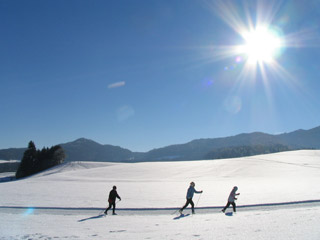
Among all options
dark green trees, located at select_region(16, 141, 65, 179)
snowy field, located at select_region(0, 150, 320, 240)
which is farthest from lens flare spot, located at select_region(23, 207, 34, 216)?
dark green trees, located at select_region(16, 141, 65, 179)

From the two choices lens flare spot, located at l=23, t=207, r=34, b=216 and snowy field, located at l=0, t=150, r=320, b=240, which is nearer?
snowy field, located at l=0, t=150, r=320, b=240

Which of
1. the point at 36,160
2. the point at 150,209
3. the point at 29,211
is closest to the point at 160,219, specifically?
the point at 150,209

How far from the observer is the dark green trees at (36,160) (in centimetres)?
7006

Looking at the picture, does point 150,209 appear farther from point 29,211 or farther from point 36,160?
point 36,160

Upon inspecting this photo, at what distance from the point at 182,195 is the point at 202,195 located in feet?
5.64

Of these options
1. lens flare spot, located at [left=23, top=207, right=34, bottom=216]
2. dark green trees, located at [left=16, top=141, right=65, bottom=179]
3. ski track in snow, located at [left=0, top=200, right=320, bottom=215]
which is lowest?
ski track in snow, located at [left=0, top=200, right=320, bottom=215]

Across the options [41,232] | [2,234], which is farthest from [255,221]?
[2,234]

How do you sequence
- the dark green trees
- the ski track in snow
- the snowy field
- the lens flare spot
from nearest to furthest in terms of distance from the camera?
the snowy field, the lens flare spot, the ski track in snow, the dark green trees

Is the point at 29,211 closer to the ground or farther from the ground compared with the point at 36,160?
closer to the ground

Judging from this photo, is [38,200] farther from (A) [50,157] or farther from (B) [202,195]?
(A) [50,157]

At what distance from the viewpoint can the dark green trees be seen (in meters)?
70.1

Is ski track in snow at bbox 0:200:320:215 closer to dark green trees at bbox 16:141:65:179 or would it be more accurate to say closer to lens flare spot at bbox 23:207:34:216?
lens flare spot at bbox 23:207:34:216

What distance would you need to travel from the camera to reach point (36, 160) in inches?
2825

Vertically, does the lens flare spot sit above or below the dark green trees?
below
